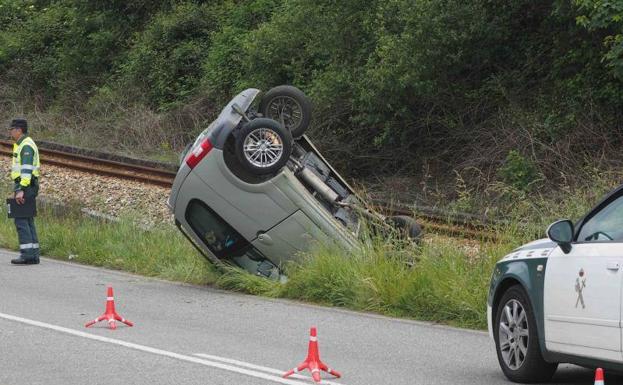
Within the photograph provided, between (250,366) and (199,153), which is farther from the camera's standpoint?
(199,153)

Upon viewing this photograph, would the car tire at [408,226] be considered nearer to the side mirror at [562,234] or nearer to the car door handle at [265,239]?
the car door handle at [265,239]

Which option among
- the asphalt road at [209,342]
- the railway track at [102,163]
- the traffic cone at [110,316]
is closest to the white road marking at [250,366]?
the asphalt road at [209,342]

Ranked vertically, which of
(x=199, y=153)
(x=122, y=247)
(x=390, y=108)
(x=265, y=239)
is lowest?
(x=122, y=247)

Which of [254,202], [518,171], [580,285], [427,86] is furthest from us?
[427,86]

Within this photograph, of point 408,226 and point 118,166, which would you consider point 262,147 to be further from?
point 118,166

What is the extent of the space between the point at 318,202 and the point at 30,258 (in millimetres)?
4473

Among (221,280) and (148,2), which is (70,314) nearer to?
(221,280)

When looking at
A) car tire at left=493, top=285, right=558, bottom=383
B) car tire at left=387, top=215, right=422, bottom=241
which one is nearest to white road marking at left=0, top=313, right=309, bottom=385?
car tire at left=493, top=285, right=558, bottom=383

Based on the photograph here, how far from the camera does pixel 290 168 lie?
13930 mm

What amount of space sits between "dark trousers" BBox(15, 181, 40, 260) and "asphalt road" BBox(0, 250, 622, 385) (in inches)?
80.6

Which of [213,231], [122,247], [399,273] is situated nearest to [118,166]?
[122,247]

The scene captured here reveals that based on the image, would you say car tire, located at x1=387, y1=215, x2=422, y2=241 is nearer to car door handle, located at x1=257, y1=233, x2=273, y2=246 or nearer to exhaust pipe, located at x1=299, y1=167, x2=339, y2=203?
exhaust pipe, located at x1=299, y1=167, x2=339, y2=203

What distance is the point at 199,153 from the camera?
1341 cm

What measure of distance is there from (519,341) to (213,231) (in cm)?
→ 561
